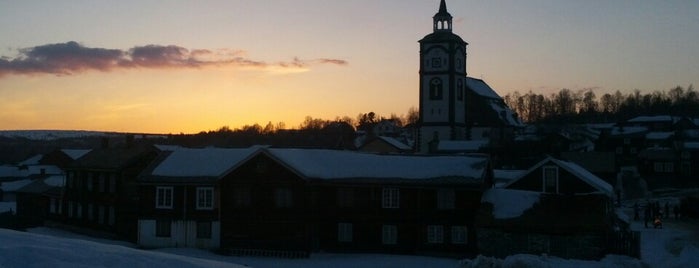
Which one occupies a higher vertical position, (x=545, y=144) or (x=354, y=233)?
(x=545, y=144)

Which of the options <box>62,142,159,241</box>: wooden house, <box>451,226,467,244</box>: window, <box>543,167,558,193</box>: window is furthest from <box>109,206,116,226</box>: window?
<box>543,167,558,193</box>: window

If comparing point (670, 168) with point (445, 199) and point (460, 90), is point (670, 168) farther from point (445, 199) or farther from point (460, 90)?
point (445, 199)

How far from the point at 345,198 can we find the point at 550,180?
10.5 m

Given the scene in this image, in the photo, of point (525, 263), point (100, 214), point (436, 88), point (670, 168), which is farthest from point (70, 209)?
point (670, 168)

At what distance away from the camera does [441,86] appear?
90.6m

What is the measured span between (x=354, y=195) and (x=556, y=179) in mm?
10295

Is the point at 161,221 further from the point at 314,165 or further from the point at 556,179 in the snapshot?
the point at 556,179

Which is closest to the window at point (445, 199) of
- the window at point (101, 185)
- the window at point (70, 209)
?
the window at point (101, 185)

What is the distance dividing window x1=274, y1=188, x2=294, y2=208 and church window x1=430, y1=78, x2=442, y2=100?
55581 millimetres

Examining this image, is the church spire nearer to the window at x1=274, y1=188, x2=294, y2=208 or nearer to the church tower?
the church tower

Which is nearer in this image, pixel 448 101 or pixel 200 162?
pixel 200 162

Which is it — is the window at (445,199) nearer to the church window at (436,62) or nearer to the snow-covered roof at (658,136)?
the church window at (436,62)

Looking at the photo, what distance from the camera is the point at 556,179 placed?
118ft

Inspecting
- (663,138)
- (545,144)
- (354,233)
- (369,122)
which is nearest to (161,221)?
(354,233)
